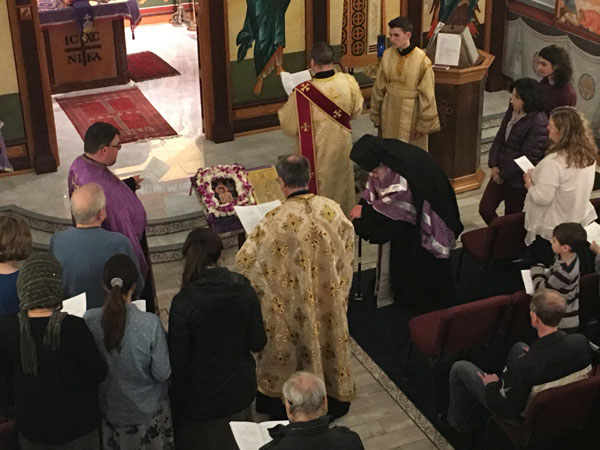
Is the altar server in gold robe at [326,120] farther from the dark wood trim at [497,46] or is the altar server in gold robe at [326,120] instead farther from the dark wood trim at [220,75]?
the dark wood trim at [497,46]

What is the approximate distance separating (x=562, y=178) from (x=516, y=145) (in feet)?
2.60

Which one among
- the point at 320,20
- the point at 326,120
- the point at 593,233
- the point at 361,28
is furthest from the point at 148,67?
the point at 593,233

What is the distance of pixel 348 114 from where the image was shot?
7.91 m

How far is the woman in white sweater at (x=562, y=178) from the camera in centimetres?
684

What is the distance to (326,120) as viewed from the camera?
7.88m

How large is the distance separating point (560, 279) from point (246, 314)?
7.70ft

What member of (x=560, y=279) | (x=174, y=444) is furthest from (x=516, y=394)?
(x=174, y=444)

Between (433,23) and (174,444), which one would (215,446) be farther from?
(433,23)

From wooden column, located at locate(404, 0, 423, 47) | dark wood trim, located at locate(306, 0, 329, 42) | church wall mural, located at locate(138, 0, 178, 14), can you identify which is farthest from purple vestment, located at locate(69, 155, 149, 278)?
church wall mural, located at locate(138, 0, 178, 14)

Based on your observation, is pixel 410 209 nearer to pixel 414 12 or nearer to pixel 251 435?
pixel 251 435

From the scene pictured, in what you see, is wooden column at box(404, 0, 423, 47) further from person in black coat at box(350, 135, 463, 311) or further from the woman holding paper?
the woman holding paper

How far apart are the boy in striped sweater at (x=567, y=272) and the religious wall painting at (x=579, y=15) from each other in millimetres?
4879

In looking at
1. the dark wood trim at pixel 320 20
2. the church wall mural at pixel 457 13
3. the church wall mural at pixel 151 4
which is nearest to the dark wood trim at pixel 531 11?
the church wall mural at pixel 457 13

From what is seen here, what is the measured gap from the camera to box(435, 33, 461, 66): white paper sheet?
8.90m
